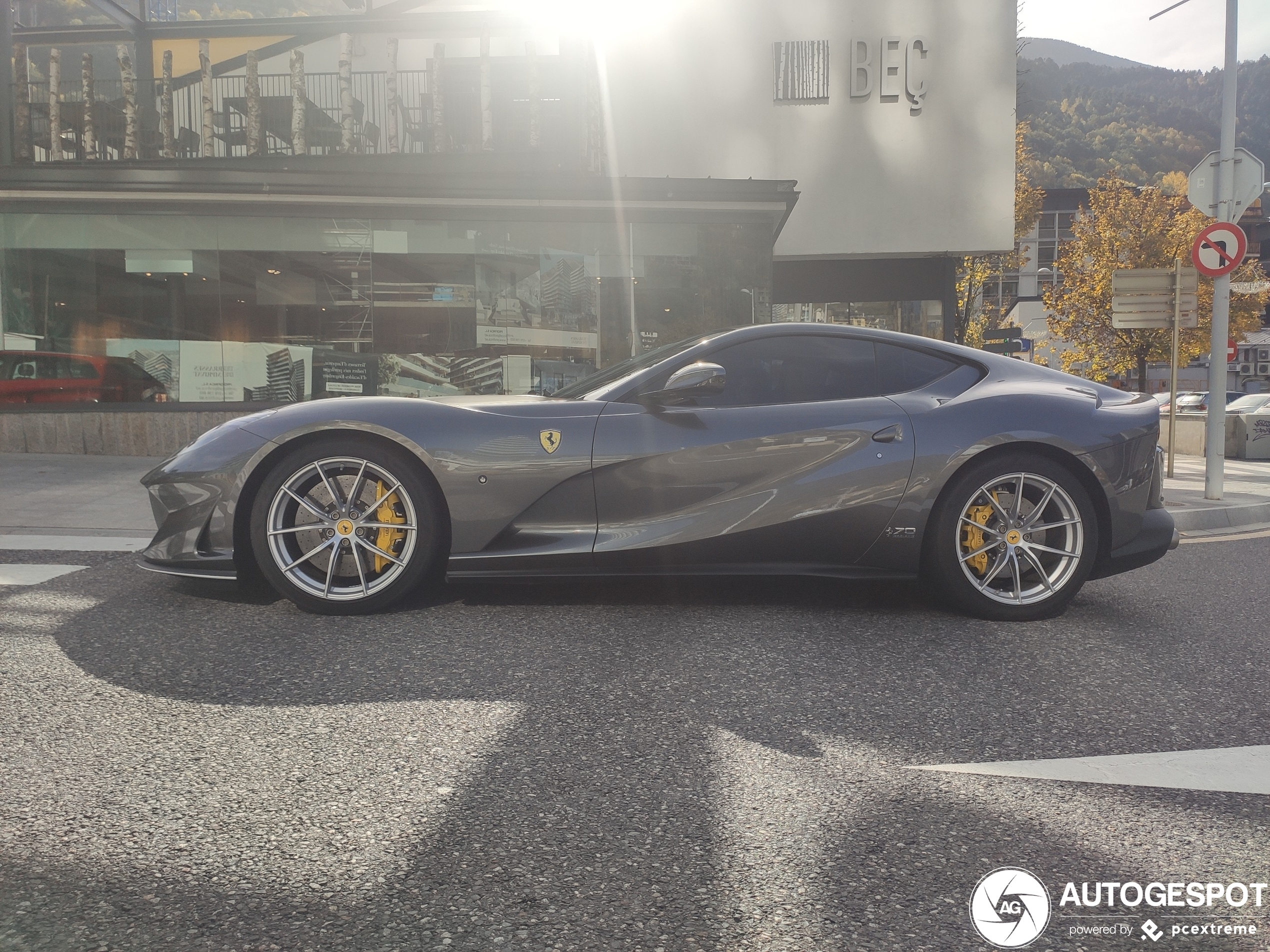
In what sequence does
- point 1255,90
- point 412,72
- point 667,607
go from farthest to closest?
point 1255,90
point 412,72
point 667,607

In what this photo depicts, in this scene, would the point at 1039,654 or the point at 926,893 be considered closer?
the point at 926,893

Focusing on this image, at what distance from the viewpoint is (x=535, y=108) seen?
1312 centimetres

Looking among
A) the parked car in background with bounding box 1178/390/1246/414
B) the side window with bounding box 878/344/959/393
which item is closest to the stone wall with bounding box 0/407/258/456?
the side window with bounding box 878/344/959/393

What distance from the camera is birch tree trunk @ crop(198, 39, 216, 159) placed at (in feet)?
41.9

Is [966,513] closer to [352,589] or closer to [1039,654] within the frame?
[1039,654]

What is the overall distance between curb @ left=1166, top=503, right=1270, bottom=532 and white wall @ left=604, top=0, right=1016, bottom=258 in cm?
874

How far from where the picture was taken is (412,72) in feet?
45.4

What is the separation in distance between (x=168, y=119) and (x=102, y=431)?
4.23 meters

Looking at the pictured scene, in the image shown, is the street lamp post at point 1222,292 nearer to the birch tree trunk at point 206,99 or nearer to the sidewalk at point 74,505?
the sidewalk at point 74,505

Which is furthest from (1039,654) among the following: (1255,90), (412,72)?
(1255,90)

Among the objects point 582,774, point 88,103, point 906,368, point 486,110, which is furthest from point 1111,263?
point 582,774

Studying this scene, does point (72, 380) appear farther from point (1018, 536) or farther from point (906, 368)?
point (1018, 536)

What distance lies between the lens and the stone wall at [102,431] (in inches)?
451

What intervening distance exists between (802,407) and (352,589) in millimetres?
1919
